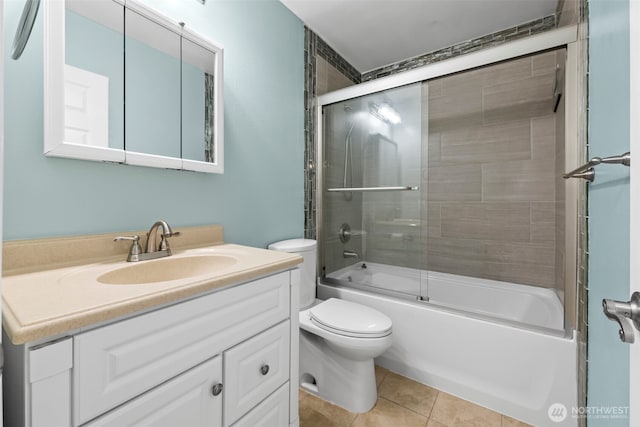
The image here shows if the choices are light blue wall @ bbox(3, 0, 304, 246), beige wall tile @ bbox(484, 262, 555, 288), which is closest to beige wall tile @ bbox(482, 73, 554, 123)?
beige wall tile @ bbox(484, 262, 555, 288)

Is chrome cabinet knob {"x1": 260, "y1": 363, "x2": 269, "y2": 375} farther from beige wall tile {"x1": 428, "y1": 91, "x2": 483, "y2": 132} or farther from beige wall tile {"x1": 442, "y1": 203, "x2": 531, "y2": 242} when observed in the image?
beige wall tile {"x1": 428, "y1": 91, "x2": 483, "y2": 132}

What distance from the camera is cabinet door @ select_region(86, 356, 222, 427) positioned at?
0.66 m

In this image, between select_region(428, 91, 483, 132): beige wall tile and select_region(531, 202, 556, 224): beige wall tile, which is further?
select_region(428, 91, 483, 132): beige wall tile

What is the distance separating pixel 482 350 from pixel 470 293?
700 mm

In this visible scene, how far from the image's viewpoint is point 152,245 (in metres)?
1.13

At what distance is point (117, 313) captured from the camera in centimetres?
62

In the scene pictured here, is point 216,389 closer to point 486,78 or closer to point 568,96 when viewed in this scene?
point 568,96

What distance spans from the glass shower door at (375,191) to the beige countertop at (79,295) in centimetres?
128

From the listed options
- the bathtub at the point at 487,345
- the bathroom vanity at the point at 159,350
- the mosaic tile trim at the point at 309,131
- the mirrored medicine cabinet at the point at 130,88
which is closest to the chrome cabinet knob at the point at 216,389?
the bathroom vanity at the point at 159,350

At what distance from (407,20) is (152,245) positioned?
7.13 feet

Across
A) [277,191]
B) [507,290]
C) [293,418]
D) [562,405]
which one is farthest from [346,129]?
[562,405]

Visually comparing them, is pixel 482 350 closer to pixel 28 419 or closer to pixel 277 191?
pixel 277 191

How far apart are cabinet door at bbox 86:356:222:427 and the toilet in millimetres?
704

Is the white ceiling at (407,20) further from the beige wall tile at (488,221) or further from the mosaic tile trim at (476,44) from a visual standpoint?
the beige wall tile at (488,221)
